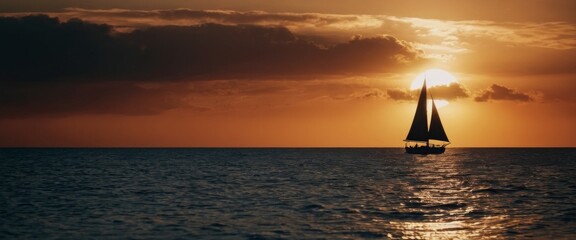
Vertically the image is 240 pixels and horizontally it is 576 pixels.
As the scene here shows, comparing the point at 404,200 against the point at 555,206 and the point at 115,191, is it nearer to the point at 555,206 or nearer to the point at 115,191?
the point at 555,206

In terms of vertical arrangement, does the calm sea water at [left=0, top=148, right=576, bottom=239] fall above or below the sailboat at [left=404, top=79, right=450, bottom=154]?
below

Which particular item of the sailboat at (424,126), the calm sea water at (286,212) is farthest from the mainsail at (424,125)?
the calm sea water at (286,212)

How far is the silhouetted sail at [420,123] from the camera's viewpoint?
190625 millimetres

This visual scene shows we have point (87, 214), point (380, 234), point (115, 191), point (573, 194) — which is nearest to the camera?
point (380, 234)

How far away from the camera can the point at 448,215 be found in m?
53.0

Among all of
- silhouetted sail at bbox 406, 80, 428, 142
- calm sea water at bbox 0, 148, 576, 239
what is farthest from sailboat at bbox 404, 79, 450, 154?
calm sea water at bbox 0, 148, 576, 239

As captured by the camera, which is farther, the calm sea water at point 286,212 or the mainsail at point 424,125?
the mainsail at point 424,125

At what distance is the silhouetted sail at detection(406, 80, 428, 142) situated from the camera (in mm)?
190625

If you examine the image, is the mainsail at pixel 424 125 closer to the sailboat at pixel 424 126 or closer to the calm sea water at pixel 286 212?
the sailboat at pixel 424 126

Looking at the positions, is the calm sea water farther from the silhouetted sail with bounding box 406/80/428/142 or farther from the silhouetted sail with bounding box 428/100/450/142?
the silhouetted sail with bounding box 428/100/450/142

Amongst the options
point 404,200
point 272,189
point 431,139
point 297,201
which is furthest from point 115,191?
point 431,139

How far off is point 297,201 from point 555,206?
2072 centimetres

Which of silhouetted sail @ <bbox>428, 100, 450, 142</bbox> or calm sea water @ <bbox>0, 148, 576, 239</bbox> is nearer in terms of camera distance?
calm sea water @ <bbox>0, 148, 576, 239</bbox>

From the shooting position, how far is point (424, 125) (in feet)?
632
